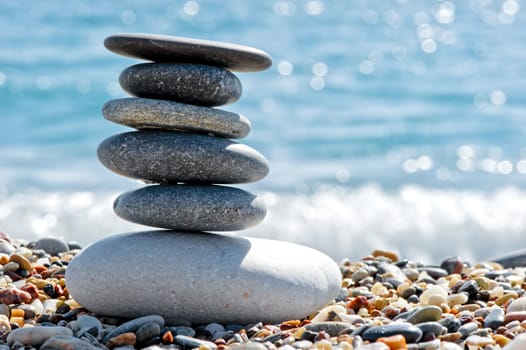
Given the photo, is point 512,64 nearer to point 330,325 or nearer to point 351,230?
point 351,230

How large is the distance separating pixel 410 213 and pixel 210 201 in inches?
245

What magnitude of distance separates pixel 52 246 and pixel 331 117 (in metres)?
9.20

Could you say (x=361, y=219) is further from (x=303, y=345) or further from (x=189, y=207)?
(x=303, y=345)

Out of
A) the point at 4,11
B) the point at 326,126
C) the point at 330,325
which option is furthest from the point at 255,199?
the point at 4,11

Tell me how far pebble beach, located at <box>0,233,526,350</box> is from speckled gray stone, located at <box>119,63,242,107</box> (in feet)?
3.58

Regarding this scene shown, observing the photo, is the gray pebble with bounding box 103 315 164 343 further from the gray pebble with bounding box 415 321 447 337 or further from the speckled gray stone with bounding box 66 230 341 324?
the gray pebble with bounding box 415 321 447 337

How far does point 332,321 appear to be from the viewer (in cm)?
376

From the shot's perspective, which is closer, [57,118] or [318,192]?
[318,192]

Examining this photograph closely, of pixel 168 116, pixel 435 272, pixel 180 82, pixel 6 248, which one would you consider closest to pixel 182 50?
pixel 180 82

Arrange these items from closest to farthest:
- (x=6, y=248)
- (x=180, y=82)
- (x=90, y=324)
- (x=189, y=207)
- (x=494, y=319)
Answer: (x=494, y=319)
(x=90, y=324)
(x=189, y=207)
(x=180, y=82)
(x=6, y=248)

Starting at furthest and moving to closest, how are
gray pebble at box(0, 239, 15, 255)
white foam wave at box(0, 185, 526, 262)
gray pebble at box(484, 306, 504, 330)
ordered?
1. white foam wave at box(0, 185, 526, 262)
2. gray pebble at box(0, 239, 15, 255)
3. gray pebble at box(484, 306, 504, 330)

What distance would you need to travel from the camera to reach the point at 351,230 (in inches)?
357

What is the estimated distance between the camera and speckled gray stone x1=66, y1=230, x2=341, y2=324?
3.85 meters

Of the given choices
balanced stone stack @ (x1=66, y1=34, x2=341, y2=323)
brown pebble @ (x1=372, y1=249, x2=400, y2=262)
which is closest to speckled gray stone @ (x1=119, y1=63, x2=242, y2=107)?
balanced stone stack @ (x1=66, y1=34, x2=341, y2=323)
